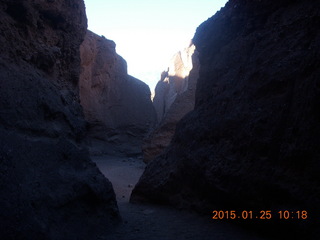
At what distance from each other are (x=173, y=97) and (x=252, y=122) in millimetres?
17208

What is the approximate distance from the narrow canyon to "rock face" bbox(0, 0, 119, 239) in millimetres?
10

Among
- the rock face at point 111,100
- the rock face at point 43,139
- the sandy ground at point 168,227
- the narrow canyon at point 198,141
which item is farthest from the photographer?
the rock face at point 111,100

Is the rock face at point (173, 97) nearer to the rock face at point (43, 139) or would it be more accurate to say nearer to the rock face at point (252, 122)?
the rock face at point (252, 122)

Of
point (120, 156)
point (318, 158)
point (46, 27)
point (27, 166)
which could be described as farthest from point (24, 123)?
point (120, 156)

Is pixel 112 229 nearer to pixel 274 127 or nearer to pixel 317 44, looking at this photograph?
pixel 274 127

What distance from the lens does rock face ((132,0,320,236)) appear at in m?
2.45

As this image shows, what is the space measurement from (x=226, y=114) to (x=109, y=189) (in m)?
1.55

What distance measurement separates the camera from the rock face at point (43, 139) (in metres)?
2.13

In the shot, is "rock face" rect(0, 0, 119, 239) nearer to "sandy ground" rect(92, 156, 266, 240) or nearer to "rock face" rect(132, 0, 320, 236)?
"sandy ground" rect(92, 156, 266, 240)

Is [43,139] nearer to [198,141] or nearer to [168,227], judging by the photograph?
[168,227]

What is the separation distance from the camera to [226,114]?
3.40 meters
